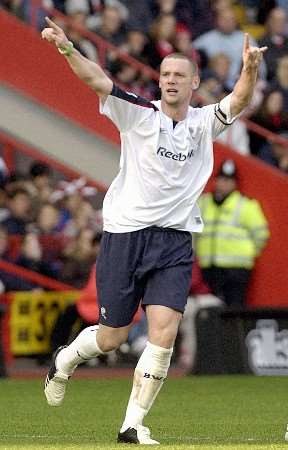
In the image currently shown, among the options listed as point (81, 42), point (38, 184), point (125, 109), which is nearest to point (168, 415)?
point (125, 109)

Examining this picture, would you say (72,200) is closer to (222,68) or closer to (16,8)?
(16,8)

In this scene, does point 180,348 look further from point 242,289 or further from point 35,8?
point 35,8

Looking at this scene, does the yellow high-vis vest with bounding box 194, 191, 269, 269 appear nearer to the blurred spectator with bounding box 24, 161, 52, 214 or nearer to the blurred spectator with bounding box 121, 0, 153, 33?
the blurred spectator with bounding box 24, 161, 52, 214

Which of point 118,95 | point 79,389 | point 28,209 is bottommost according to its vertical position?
point 79,389

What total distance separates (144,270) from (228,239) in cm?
805

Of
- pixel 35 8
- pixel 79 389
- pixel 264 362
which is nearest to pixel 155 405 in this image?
pixel 79 389

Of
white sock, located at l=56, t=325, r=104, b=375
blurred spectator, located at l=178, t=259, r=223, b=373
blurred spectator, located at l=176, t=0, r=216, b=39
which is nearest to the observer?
white sock, located at l=56, t=325, r=104, b=375

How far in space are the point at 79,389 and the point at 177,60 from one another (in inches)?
241

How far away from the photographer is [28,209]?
18359 millimetres

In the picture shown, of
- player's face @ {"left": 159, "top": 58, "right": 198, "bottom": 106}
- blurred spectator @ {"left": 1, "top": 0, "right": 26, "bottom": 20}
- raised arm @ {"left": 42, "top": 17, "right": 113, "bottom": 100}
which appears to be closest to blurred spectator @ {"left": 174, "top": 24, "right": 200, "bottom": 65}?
blurred spectator @ {"left": 1, "top": 0, "right": 26, "bottom": 20}

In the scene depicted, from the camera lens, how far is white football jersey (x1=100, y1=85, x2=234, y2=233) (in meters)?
9.58

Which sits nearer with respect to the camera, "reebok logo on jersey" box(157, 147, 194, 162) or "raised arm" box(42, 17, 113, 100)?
"raised arm" box(42, 17, 113, 100)

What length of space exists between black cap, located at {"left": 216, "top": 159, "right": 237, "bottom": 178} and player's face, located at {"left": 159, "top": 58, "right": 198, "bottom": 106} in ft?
27.1

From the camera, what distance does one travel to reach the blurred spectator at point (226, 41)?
2061cm
